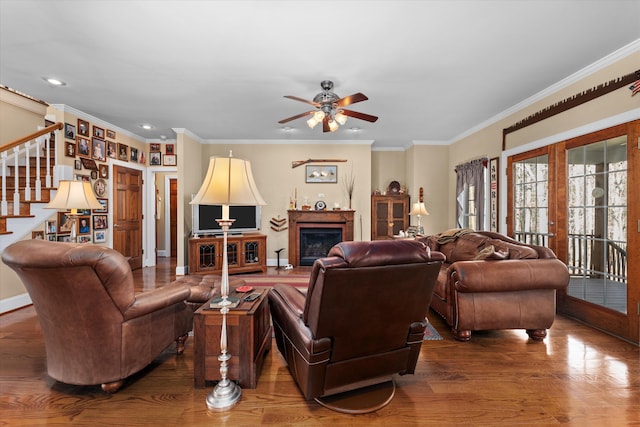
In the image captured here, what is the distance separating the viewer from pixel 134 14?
2.18m

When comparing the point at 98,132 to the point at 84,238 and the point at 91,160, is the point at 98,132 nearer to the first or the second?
the point at 91,160

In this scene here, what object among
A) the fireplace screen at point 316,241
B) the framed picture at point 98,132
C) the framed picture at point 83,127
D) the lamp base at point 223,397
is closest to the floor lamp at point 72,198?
the framed picture at point 83,127

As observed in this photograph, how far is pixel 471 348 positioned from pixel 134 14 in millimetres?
3850

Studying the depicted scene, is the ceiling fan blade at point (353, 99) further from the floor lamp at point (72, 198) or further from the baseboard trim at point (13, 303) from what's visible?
the baseboard trim at point (13, 303)

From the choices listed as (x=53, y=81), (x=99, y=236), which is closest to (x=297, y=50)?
(x=53, y=81)

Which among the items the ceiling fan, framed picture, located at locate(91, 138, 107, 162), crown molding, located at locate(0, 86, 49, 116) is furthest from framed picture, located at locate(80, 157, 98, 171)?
the ceiling fan

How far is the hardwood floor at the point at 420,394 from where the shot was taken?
5.46ft

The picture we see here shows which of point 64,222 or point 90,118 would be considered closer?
point 64,222

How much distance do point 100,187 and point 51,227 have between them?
1.12 m

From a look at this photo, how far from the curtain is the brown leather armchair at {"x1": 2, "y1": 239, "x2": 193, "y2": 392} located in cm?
481

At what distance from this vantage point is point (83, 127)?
4438mm

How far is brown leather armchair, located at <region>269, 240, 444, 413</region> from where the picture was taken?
4.71 feet

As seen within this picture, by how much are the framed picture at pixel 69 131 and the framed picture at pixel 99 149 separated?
14.2 inches

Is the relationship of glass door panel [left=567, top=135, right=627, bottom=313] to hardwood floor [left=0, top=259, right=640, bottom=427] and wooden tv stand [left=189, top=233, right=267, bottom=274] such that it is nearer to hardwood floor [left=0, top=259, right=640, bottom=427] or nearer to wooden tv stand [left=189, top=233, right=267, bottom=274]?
hardwood floor [left=0, top=259, right=640, bottom=427]
